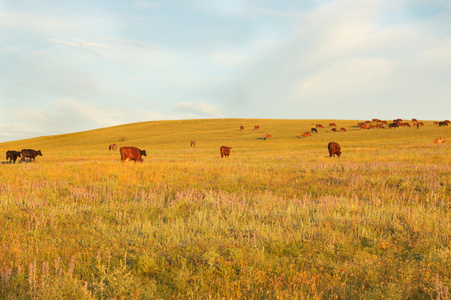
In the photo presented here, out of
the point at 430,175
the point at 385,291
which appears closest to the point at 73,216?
the point at 385,291

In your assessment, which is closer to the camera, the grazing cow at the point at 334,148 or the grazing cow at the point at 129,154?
the grazing cow at the point at 129,154

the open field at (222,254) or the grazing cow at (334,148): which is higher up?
the grazing cow at (334,148)

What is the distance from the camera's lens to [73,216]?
621 centimetres

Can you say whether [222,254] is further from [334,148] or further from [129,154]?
[334,148]

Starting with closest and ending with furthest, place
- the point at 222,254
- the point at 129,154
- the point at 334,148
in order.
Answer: the point at 222,254, the point at 129,154, the point at 334,148

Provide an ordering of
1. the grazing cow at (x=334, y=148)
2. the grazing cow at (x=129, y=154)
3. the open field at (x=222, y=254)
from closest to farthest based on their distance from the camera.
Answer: the open field at (x=222, y=254) → the grazing cow at (x=129, y=154) → the grazing cow at (x=334, y=148)

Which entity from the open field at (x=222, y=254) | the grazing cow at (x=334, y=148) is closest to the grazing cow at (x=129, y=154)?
the open field at (x=222, y=254)

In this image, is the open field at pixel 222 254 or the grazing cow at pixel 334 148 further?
the grazing cow at pixel 334 148

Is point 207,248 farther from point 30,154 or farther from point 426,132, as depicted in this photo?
point 426,132

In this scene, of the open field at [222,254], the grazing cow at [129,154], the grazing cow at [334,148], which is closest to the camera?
the open field at [222,254]

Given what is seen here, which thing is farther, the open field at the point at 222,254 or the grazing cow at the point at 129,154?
the grazing cow at the point at 129,154

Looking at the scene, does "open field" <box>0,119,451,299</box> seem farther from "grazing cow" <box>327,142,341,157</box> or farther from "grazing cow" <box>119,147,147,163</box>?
"grazing cow" <box>327,142,341,157</box>

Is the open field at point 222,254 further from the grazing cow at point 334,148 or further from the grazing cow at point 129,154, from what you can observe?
the grazing cow at point 334,148

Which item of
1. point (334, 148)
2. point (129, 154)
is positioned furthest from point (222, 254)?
point (334, 148)
